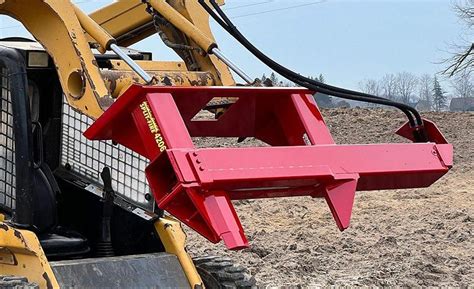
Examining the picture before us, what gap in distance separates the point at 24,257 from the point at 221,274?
48.0 inches

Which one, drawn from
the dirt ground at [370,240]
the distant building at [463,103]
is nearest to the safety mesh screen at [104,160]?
the dirt ground at [370,240]

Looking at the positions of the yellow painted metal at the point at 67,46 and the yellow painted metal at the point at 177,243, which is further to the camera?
the yellow painted metal at the point at 177,243

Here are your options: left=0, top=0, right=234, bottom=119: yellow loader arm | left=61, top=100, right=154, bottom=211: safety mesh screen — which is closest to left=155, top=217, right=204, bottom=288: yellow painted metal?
left=61, top=100, right=154, bottom=211: safety mesh screen

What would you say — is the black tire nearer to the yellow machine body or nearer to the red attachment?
the yellow machine body

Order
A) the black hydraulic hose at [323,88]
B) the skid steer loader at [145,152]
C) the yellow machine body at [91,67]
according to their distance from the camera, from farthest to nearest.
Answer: the black hydraulic hose at [323,88], the yellow machine body at [91,67], the skid steer loader at [145,152]

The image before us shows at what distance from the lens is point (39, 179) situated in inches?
199

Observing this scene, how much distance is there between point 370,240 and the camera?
10.2m

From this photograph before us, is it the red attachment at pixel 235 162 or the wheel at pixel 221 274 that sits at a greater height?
the red attachment at pixel 235 162

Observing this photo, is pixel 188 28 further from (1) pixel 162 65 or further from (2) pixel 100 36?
(2) pixel 100 36

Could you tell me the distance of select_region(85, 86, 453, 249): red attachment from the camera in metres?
3.92

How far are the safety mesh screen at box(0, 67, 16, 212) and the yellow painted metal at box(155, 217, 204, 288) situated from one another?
0.83 m

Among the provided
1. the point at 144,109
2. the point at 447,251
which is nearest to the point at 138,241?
the point at 144,109

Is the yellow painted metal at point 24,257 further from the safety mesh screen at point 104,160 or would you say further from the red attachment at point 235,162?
the safety mesh screen at point 104,160

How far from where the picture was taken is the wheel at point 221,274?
17.5ft
